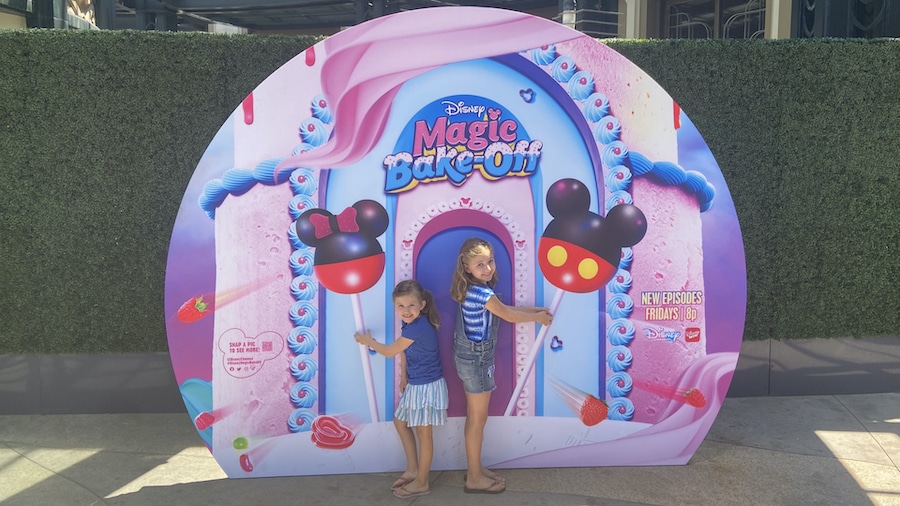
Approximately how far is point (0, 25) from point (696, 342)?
7.86m

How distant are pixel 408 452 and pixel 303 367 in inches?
30.5

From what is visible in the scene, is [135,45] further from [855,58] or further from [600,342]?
[855,58]

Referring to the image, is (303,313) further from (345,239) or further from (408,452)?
(408,452)

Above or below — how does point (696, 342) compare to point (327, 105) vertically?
below

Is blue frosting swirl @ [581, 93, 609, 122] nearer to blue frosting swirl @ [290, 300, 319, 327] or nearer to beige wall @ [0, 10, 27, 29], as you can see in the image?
blue frosting swirl @ [290, 300, 319, 327]

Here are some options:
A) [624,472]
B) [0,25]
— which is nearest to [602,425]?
[624,472]

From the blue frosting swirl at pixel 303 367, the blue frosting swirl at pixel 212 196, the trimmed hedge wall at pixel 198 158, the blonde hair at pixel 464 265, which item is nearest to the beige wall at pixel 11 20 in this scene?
the trimmed hedge wall at pixel 198 158

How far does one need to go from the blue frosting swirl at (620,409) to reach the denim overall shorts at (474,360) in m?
0.78

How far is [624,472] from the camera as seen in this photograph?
4480mm

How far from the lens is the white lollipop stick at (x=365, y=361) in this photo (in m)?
4.32

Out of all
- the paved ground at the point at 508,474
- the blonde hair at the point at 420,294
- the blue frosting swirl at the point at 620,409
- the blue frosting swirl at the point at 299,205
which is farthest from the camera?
the blue frosting swirl at the point at 620,409

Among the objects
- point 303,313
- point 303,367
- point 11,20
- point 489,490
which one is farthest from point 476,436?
point 11,20

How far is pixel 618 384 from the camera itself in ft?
14.6

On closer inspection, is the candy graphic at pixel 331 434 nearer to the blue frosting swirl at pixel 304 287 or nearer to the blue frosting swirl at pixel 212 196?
the blue frosting swirl at pixel 304 287
